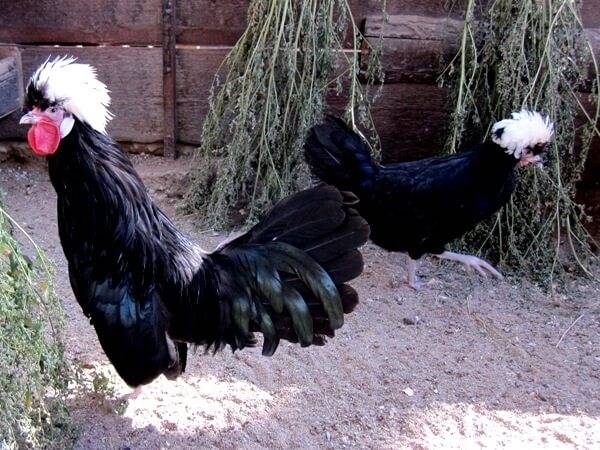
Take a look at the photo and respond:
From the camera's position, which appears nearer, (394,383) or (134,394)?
(134,394)

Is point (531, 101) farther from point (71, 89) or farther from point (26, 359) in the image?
point (26, 359)

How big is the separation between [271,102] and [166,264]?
225 centimetres

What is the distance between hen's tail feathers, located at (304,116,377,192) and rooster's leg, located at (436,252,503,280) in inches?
34.0

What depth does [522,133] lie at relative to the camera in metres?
4.26

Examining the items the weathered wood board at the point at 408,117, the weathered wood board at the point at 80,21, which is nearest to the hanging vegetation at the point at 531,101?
the weathered wood board at the point at 408,117

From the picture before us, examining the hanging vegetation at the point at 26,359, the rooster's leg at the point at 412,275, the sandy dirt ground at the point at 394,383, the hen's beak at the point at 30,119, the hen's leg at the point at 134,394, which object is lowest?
the sandy dirt ground at the point at 394,383

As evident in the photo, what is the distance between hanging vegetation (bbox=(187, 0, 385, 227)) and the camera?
15.6 ft

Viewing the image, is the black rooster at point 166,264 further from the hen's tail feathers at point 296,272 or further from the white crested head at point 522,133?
the white crested head at point 522,133

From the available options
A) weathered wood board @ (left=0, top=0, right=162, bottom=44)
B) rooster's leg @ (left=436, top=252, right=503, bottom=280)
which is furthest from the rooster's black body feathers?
weathered wood board @ (left=0, top=0, right=162, bottom=44)

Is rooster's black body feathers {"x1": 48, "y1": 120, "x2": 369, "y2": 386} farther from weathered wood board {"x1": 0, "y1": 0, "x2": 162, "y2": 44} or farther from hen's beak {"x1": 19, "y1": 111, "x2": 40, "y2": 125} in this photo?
weathered wood board {"x1": 0, "y1": 0, "x2": 162, "y2": 44}

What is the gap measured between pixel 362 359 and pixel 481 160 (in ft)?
5.16

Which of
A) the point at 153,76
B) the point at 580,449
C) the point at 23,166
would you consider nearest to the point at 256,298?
the point at 580,449

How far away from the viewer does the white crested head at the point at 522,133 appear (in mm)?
4273

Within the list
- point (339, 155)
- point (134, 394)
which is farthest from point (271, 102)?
point (134, 394)
